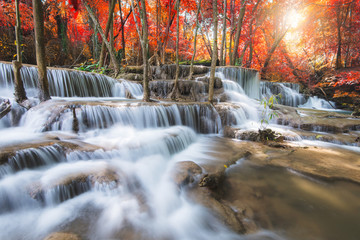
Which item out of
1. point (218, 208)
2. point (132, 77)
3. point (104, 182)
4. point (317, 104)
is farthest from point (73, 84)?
point (317, 104)

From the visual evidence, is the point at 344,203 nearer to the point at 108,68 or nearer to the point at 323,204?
the point at 323,204

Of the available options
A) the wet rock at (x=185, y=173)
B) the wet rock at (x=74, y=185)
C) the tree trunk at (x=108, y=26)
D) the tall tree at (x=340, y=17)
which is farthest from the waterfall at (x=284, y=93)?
the wet rock at (x=74, y=185)

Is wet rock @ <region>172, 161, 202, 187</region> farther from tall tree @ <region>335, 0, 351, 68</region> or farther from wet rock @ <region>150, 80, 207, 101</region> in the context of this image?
tall tree @ <region>335, 0, 351, 68</region>

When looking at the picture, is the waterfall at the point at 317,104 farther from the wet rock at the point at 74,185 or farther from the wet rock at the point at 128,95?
the wet rock at the point at 74,185

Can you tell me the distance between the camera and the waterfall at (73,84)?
6617 mm

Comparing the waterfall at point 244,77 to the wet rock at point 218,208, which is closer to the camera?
the wet rock at point 218,208

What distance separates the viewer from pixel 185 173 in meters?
3.02

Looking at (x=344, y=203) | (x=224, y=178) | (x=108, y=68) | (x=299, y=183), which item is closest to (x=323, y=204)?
(x=344, y=203)

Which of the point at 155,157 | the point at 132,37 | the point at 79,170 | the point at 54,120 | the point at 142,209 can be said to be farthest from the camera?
the point at 132,37

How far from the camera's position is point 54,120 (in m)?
4.36

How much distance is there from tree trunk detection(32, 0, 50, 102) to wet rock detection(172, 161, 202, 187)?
4.89 metres

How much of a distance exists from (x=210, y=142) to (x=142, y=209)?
3445 mm

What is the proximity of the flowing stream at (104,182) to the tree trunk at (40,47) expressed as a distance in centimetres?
63

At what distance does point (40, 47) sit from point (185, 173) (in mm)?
5371
